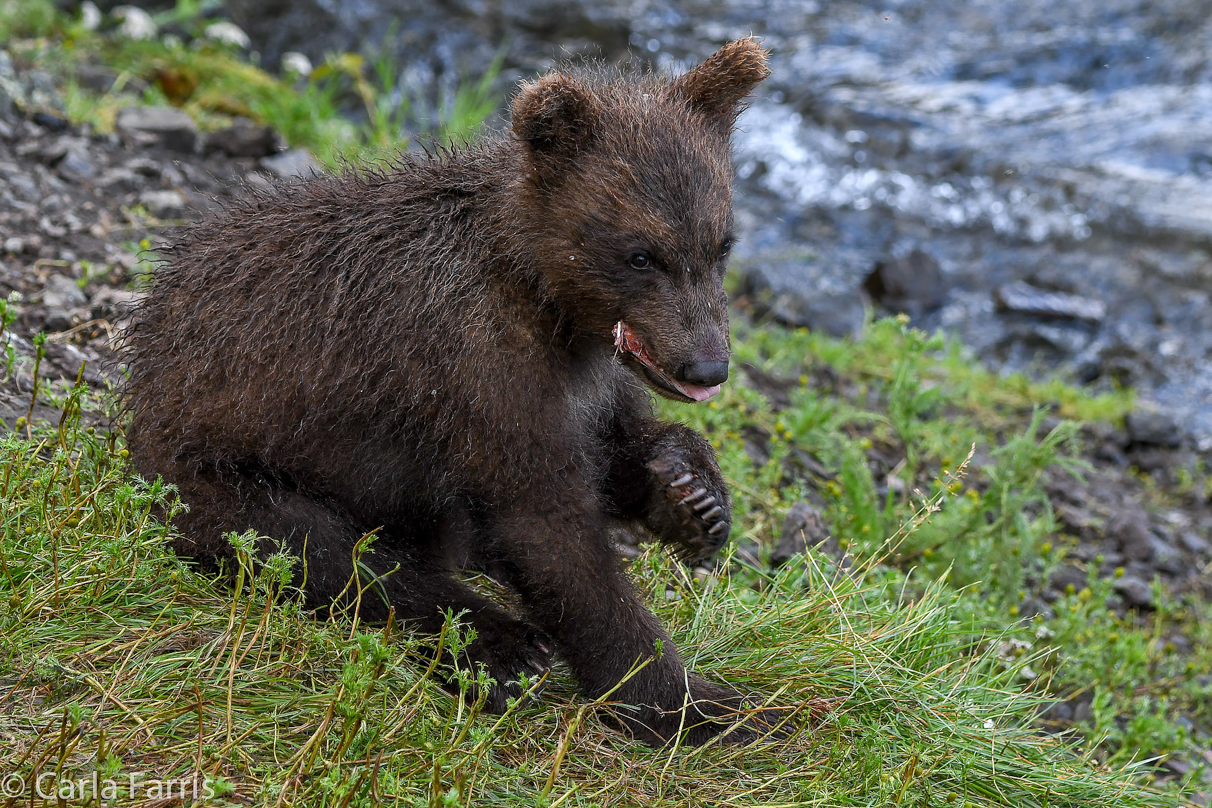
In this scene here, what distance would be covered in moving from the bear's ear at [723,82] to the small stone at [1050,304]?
21.2 ft

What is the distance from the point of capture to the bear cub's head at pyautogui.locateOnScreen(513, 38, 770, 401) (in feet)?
11.3

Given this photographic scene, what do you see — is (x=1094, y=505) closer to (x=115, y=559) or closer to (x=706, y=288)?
(x=706, y=288)

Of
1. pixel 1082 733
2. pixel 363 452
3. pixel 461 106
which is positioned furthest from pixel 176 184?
pixel 1082 733

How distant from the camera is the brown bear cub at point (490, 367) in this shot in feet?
11.5

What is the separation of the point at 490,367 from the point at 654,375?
20.3 inches

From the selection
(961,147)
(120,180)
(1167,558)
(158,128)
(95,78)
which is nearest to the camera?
(1167,558)

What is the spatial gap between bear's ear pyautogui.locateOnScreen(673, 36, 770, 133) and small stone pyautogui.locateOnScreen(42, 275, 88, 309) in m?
3.19

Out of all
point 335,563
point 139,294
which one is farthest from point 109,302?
point 335,563

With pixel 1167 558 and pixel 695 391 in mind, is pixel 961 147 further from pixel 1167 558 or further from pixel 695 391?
pixel 695 391

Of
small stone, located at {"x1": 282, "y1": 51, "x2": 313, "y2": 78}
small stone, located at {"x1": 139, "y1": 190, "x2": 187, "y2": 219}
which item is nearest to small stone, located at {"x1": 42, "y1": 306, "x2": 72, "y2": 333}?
small stone, located at {"x1": 139, "y1": 190, "x2": 187, "y2": 219}

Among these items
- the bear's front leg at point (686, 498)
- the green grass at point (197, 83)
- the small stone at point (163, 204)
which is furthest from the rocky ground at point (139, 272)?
the bear's front leg at point (686, 498)

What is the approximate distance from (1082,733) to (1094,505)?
7.24ft

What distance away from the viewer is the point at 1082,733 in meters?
4.85

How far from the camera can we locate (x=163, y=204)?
6.71 meters
